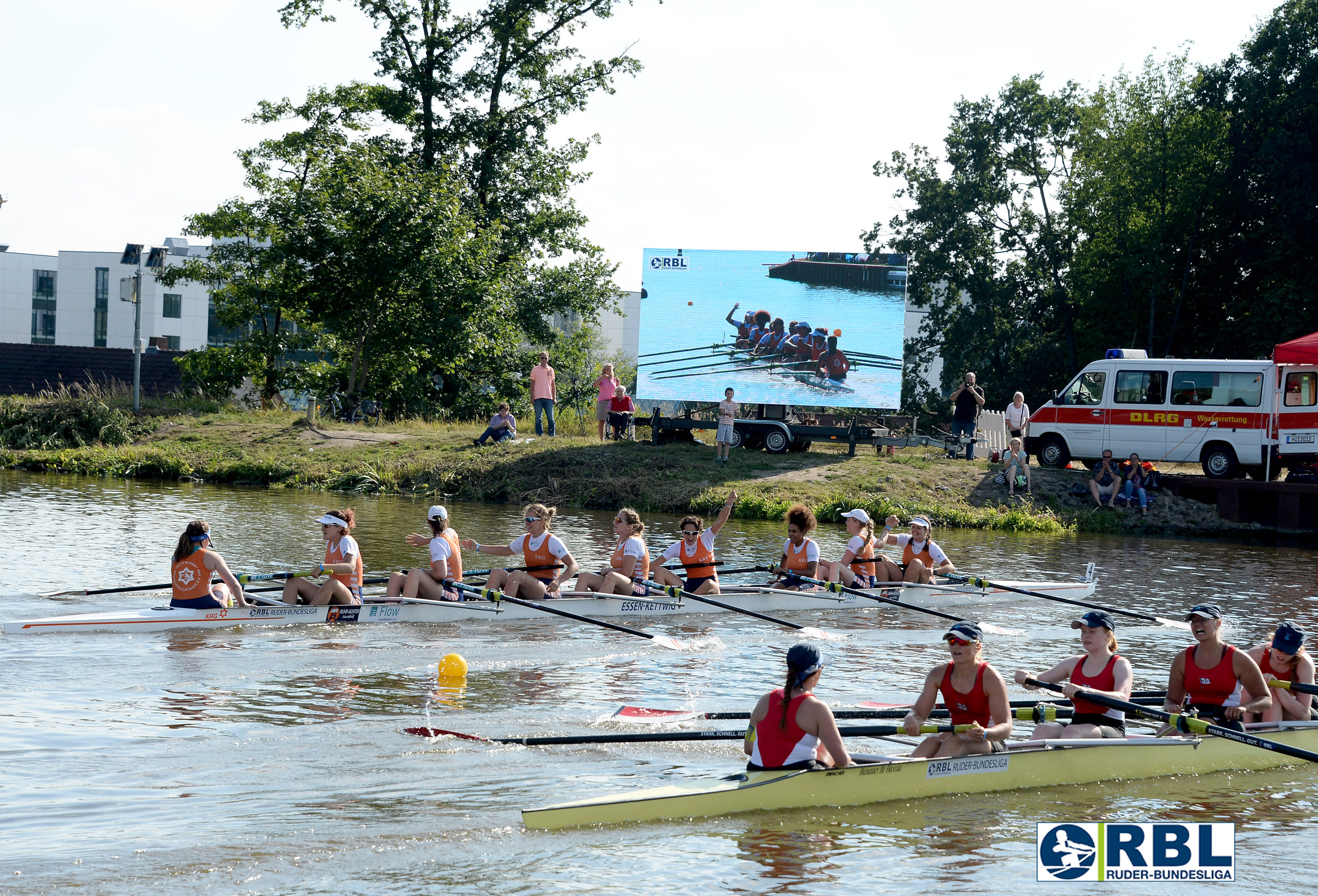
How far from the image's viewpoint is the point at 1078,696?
884cm

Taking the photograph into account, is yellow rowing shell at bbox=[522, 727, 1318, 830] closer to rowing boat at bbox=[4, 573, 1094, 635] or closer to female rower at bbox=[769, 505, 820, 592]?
rowing boat at bbox=[4, 573, 1094, 635]

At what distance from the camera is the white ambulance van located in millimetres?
25344

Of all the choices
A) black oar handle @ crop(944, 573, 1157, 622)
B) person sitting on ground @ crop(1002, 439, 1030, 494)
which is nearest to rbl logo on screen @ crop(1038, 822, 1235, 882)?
black oar handle @ crop(944, 573, 1157, 622)

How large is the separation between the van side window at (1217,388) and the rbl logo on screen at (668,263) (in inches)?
448

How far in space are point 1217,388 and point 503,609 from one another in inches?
742

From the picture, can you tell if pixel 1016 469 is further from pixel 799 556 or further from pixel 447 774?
pixel 447 774

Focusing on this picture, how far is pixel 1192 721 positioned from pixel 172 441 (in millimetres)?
27568

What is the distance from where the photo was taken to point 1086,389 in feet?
90.8

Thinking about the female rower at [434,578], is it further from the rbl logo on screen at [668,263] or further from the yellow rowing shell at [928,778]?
the rbl logo on screen at [668,263]

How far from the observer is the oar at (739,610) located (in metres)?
14.1

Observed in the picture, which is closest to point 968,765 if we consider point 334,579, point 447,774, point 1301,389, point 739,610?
point 447,774

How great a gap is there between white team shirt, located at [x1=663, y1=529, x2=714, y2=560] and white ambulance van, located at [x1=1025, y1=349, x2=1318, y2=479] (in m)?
15.1

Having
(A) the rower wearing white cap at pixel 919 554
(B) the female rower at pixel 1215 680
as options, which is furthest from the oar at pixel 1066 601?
(B) the female rower at pixel 1215 680

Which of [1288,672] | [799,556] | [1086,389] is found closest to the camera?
[1288,672]
